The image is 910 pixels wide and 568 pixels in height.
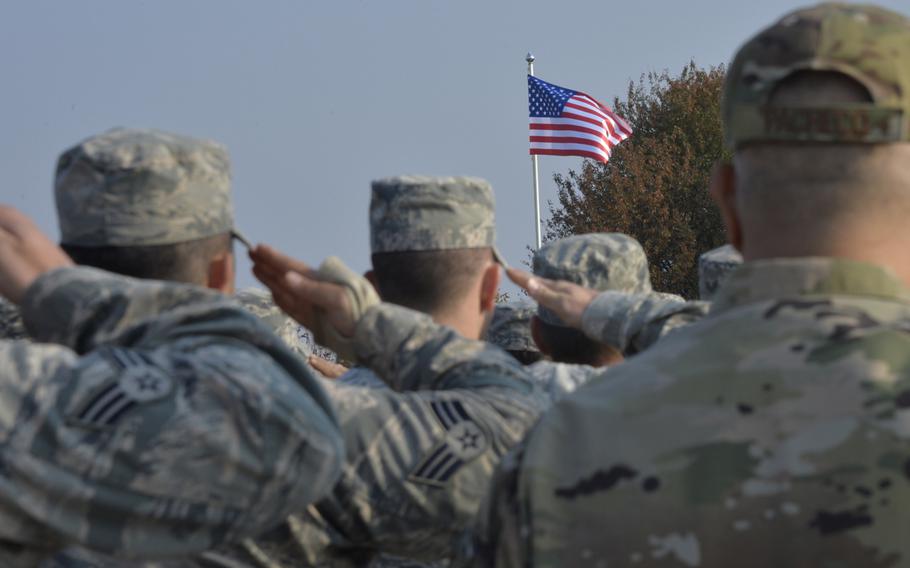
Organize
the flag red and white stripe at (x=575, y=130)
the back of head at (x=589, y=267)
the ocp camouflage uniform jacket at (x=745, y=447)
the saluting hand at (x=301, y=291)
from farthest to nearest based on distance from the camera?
the flag red and white stripe at (x=575, y=130) < the back of head at (x=589, y=267) < the saluting hand at (x=301, y=291) < the ocp camouflage uniform jacket at (x=745, y=447)

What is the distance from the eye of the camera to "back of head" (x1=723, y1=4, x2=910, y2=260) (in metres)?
2.35

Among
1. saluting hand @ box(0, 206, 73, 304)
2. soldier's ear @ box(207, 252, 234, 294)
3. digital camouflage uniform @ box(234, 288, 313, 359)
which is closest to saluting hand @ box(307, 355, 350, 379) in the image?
digital camouflage uniform @ box(234, 288, 313, 359)

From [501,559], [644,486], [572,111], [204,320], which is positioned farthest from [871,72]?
[572,111]

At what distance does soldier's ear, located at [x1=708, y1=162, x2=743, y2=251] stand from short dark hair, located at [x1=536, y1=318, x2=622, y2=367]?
279cm

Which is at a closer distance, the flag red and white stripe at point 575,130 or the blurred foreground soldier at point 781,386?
the blurred foreground soldier at point 781,386

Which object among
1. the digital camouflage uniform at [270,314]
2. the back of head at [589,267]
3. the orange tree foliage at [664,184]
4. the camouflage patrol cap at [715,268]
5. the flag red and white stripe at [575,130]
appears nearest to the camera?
the back of head at [589,267]

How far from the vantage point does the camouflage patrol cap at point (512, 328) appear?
6781 mm

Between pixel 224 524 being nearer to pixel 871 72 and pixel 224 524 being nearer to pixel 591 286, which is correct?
pixel 871 72

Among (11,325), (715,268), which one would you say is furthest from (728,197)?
(715,268)

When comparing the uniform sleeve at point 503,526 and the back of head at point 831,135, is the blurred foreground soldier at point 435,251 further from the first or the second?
the back of head at point 831,135

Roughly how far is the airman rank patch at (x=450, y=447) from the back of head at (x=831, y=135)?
3.78 feet

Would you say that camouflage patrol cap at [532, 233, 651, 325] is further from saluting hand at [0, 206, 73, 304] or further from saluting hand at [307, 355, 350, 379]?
saluting hand at [0, 206, 73, 304]

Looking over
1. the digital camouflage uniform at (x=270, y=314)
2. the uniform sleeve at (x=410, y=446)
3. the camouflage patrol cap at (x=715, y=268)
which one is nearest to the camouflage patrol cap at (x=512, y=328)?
the camouflage patrol cap at (x=715, y=268)

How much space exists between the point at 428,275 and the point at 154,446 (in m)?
2.28
